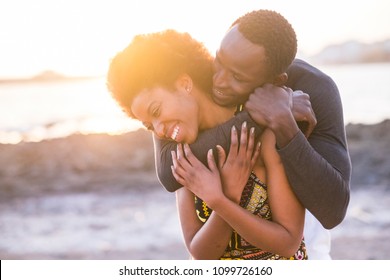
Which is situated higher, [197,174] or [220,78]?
[220,78]

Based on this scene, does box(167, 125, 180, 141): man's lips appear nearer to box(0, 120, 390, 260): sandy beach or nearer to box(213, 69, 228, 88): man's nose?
box(213, 69, 228, 88): man's nose

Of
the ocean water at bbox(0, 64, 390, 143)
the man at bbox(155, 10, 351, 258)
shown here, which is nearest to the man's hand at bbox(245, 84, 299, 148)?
the man at bbox(155, 10, 351, 258)

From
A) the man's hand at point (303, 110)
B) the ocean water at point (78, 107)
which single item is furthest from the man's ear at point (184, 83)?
the ocean water at point (78, 107)

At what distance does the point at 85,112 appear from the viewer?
6.55 meters

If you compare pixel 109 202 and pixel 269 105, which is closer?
pixel 269 105

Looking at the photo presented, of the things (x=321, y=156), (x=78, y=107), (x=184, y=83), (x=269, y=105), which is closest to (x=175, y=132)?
(x=184, y=83)

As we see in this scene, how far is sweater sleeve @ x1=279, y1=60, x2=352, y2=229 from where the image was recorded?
4.35ft

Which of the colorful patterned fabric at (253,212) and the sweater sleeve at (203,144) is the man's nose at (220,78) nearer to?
the sweater sleeve at (203,144)

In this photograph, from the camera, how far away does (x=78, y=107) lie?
671 centimetres

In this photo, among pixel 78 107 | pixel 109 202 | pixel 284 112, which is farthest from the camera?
pixel 78 107

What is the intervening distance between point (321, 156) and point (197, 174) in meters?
0.26

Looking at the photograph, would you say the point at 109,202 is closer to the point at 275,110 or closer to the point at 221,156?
the point at 221,156

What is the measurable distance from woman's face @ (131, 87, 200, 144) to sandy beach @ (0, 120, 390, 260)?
240 centimetres
